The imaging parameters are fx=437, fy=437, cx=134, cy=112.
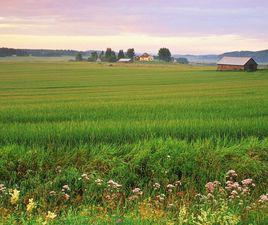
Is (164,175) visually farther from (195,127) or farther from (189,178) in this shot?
(195,127)

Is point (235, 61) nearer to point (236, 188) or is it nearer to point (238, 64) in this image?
point (238, 64)

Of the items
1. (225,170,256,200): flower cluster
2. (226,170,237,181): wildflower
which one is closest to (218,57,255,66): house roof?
(226,170,237,181): wildflower

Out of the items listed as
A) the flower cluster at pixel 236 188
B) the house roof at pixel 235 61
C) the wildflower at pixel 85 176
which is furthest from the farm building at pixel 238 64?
the wildflower at pixel 85 176

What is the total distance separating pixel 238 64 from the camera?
11462cm

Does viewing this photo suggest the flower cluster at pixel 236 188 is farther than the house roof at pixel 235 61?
No

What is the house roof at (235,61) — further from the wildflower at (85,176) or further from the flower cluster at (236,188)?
the wildflower at (85,176)

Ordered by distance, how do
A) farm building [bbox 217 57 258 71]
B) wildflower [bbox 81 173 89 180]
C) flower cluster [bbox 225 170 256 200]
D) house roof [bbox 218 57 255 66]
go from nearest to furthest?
flower cluster [bbox 225 170 256 200]
wildflower [bbox 81 173 89 180]
farm building [bbox 217 57 258 71]
house roof [bbox 218 57 255 66]

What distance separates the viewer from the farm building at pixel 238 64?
4466 inches

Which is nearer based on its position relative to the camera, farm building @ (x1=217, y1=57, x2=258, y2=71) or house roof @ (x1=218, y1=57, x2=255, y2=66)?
farm building @ (x1=217, y1=57, x2=258, y2=71)

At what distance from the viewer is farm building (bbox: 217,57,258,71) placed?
372ft

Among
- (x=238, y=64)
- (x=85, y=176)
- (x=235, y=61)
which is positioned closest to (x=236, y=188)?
(x=85, y=176)

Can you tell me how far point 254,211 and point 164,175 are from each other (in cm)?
333

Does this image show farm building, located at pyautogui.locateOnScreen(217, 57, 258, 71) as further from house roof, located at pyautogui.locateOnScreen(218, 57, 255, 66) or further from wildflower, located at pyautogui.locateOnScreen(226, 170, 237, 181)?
wildflower, located at pyautogui.locateOnScreen(226, 170, 237, 181)

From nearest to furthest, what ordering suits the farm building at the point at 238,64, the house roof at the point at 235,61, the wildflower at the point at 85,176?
the wildflower at the point at 85,176 → the farm building at the point at 238,64 → the house roof at the point at 235,61
